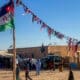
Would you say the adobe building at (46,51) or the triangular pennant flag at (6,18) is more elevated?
the triangular pennant flag at (6,18)

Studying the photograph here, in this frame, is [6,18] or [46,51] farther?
[46,51]

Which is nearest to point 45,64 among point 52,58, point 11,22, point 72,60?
point 52,58

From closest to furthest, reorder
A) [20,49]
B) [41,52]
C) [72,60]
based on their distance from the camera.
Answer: [72,60] < [41,52] < [20,49]

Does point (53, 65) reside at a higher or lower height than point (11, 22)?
lower

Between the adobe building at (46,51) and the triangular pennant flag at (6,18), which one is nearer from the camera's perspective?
the triangular pennant flag at (6,18)

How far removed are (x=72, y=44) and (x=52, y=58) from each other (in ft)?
83.5

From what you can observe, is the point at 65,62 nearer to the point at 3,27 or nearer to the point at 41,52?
the point at 41,52

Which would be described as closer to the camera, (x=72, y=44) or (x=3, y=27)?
(x=3, y=27)

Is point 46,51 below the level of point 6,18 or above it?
below

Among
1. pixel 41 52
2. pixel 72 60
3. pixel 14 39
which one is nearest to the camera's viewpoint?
pixel 14 39

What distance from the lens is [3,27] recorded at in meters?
17.5

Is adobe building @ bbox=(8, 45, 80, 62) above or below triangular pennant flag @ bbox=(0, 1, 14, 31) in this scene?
below

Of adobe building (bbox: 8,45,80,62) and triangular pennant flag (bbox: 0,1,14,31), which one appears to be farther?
adobe building (bbox: 8,45,80,62)

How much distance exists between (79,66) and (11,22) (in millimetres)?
35685
